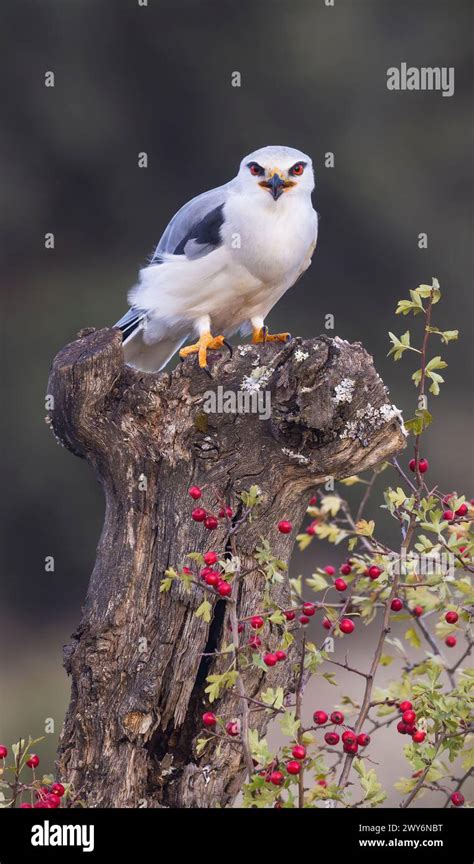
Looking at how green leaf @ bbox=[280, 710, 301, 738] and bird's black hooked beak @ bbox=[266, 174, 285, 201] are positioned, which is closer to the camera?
green leaf @ bbox=[280, 710, 301, 738]

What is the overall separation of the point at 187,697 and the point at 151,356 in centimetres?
155

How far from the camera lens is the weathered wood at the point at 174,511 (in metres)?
1.99

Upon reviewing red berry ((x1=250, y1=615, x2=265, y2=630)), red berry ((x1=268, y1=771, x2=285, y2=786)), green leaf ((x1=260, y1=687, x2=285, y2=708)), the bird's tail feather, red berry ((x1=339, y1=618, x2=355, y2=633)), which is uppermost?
the bird's tail feather

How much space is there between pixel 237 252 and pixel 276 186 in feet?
0.74

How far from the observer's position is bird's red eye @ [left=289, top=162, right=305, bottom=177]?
292cm

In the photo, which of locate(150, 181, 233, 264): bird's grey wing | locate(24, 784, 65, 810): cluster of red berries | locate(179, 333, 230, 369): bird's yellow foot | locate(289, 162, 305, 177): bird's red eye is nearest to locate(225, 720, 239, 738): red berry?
locate(24, 784, 65, 810): cluster of red berries

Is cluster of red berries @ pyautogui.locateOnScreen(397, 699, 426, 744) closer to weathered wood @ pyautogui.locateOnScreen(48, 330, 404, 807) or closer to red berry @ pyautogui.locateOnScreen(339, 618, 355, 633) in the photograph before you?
red berry @ pyautogui.locateOnScreen(339, 618, 355, 633)

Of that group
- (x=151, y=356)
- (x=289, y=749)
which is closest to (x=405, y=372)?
(x=151, y=356)

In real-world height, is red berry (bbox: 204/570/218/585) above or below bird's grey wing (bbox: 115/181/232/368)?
below

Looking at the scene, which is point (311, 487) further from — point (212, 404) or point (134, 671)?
point (134, 671)

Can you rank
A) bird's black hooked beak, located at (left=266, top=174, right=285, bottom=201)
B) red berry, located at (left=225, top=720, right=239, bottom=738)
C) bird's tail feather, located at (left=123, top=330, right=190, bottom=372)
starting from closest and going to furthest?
red berry, located at (left=225, top=720, right=239, bottom=738)
bird's black hooked beak, located at (left=266, top=174, right=285, bottom=201)
bird's tail feather, located at (left=123, top=330, right=190, bottom=372)

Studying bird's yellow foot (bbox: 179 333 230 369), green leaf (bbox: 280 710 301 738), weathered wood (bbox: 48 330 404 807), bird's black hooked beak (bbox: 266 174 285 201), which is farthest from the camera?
bird's black hooked beak (bbox: 266 174 285 201)

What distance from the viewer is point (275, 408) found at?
2.02m

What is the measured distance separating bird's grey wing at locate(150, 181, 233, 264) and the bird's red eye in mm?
228
